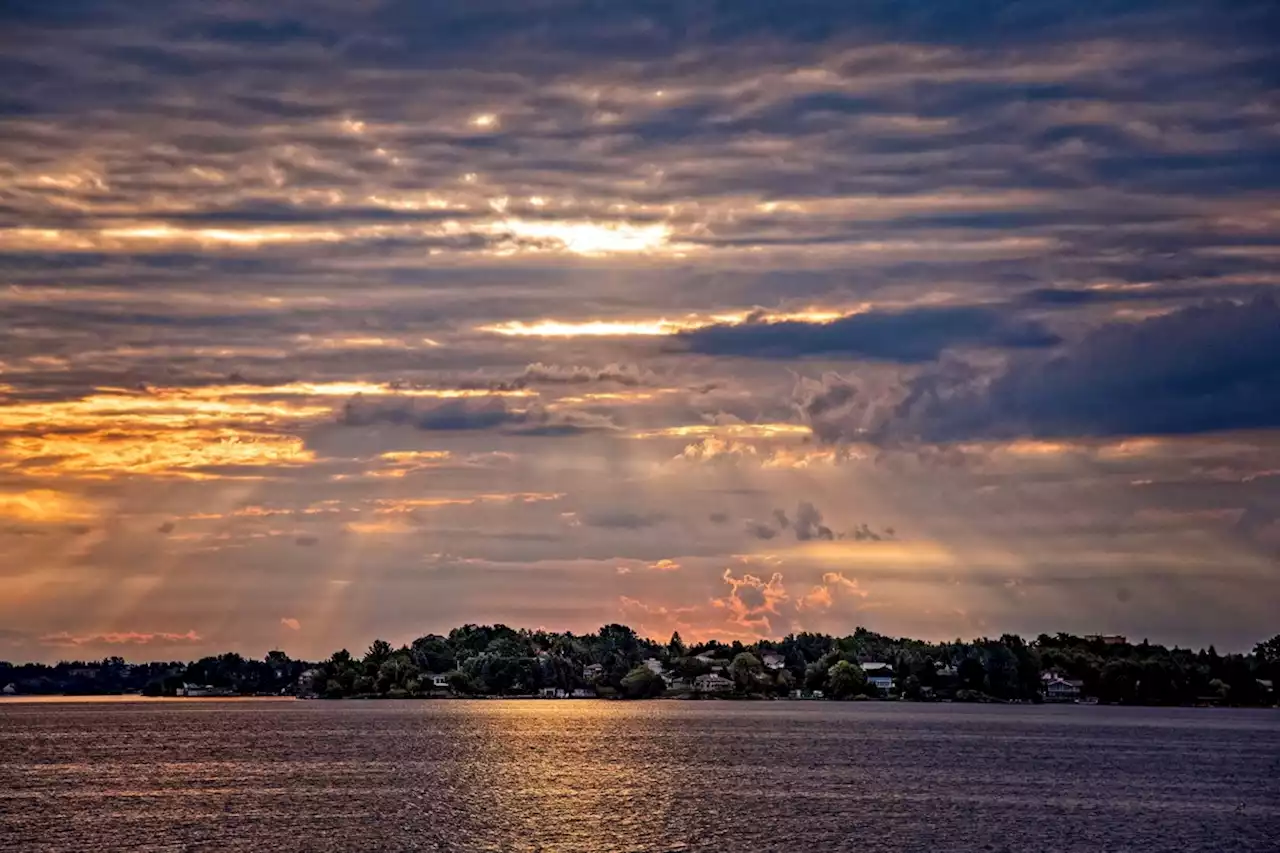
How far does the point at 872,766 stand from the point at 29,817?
312 feet

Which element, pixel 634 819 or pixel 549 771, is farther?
pixel 549 771

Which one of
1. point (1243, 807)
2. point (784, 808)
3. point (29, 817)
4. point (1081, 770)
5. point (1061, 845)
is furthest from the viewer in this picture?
point (1081, 770)

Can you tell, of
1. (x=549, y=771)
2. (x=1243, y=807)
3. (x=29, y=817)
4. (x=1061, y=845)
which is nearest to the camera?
(x=1061, y=845)

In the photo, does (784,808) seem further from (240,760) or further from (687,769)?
(240,760)

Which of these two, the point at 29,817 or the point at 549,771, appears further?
the point at 549,771

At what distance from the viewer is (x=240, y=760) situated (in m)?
186

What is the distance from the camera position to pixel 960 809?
421 ft

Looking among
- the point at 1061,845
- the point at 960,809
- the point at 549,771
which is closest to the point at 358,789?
the point at 549,771

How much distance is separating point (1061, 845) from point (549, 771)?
72.9 m

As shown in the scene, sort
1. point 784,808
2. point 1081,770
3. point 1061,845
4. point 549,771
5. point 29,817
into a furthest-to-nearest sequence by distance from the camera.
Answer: point 1081,770 < point 549,771 < point 784,808 < point 29,817 < point 1061,845

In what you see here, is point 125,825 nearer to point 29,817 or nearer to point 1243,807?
point 29,817

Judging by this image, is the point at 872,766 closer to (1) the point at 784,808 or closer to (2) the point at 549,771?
(2) the point at 549,771

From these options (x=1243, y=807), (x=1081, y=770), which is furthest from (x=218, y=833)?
(x=1081, y=770)

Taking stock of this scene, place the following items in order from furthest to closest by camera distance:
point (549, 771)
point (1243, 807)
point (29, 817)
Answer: point (549, 771) < point (1243, 807) < point (29, 817)
